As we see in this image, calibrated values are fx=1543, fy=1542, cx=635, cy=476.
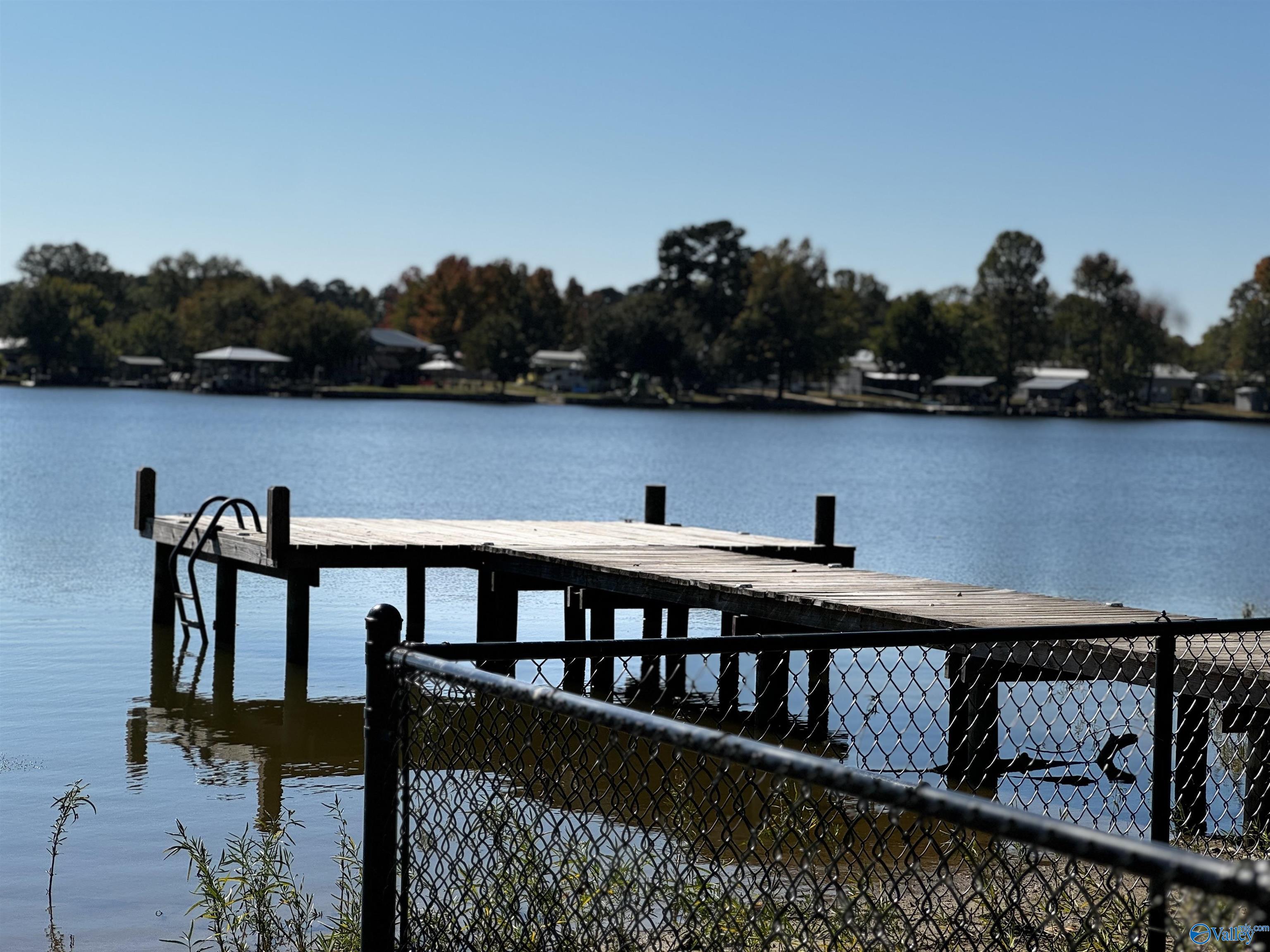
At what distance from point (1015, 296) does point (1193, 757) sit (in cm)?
14387

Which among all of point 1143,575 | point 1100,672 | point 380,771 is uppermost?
point 380,771

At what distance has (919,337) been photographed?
525 feet

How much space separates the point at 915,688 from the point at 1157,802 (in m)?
8.88

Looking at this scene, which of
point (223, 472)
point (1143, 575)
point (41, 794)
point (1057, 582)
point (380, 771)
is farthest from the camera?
point (223, 472)

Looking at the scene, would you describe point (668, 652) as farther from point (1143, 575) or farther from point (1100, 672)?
point (1143, 575)

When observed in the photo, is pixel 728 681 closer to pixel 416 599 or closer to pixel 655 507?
pixel 416 599

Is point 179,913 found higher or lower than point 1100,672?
lower

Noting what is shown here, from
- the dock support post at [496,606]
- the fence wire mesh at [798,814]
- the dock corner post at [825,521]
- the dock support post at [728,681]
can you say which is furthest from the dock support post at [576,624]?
the dock corner post at [825,521]

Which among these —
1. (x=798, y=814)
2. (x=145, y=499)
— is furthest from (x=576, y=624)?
(x=798, y=814)

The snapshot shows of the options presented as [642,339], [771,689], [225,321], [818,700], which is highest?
[225,321]

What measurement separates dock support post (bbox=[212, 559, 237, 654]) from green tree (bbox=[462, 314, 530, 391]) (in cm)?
13435

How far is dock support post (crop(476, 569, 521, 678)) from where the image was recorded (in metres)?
15.4

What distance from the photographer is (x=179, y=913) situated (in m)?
8.21

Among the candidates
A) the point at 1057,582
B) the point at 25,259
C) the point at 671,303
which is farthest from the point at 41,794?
the point at 25,259
